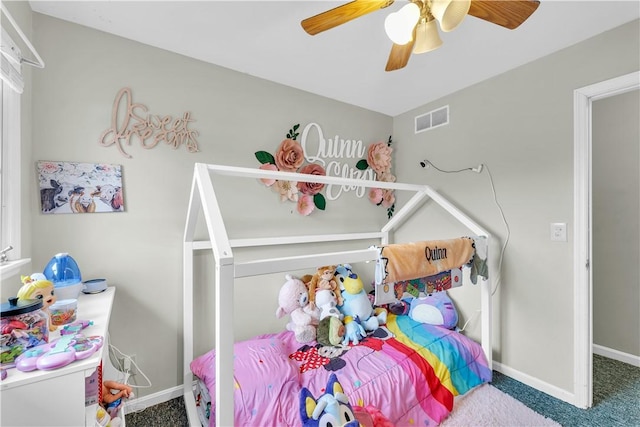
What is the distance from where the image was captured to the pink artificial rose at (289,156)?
2.18m

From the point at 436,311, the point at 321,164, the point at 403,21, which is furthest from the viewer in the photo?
the point at 321,164

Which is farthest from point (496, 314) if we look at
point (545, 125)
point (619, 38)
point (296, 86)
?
point (296, 86)

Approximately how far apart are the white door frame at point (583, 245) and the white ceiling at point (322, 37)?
0.44 metres

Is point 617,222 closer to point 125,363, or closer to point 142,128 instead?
point 142,128

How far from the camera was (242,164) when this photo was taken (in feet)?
6.78

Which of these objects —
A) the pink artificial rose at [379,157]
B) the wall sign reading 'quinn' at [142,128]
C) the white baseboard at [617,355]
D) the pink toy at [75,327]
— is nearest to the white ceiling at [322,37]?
the wall sign reading 'quinn' at [142,128]

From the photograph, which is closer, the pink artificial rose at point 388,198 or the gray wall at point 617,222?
the gray wall at point 617,222

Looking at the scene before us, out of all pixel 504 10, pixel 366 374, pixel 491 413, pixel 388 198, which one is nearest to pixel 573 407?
pixel 491 413

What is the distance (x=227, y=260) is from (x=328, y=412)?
0.77 metres

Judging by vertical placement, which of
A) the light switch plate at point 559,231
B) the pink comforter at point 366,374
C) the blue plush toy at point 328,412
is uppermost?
the light switch plate at point 559,231

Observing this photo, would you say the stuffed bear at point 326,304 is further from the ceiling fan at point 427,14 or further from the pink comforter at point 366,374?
the ceiling fan at point 427,14

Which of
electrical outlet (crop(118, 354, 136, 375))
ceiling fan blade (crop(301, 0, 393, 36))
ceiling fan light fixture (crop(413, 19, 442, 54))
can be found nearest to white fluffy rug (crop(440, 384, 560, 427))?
electrical outlet (crop(118, 354, 136, 375))

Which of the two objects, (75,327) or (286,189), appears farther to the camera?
(286,189)

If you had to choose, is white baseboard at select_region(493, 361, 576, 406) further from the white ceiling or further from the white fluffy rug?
the white ceiling
